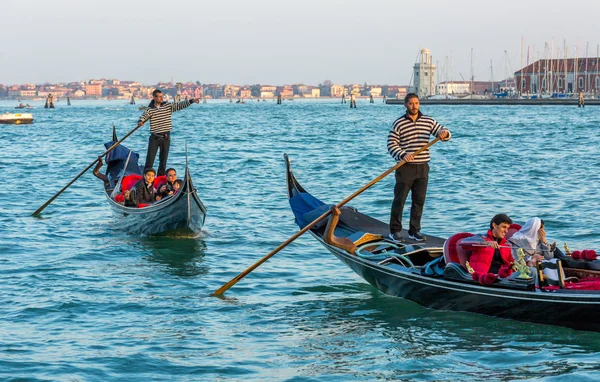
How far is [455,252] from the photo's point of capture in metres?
5.55

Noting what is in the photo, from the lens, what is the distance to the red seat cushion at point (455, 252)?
5.49 m

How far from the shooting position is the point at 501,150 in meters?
21.6

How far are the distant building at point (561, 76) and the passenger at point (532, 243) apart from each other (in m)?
65.8

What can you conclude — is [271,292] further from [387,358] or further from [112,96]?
[112,96]

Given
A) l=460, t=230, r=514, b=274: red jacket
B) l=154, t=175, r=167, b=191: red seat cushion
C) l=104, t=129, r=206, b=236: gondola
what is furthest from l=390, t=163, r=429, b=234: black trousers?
l=154, t=175, r=167, b=191: red seat cushion

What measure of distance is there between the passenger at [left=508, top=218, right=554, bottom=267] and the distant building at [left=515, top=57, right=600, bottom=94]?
65842 mm

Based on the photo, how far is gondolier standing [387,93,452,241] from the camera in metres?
6.50

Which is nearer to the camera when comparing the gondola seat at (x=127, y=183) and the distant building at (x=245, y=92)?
the gondola seat at (x=127, y=183)

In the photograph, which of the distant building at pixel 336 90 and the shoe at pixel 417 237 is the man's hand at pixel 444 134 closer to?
the shoe at pixel 417 237

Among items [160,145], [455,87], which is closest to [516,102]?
[455,87]

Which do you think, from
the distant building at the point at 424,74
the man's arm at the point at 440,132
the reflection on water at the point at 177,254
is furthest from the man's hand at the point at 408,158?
the distant building at the point at 424,74

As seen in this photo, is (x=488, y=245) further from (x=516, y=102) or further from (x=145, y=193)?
(x=516, y=102)

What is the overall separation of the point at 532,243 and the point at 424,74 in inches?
3322

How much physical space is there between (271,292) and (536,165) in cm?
1111
